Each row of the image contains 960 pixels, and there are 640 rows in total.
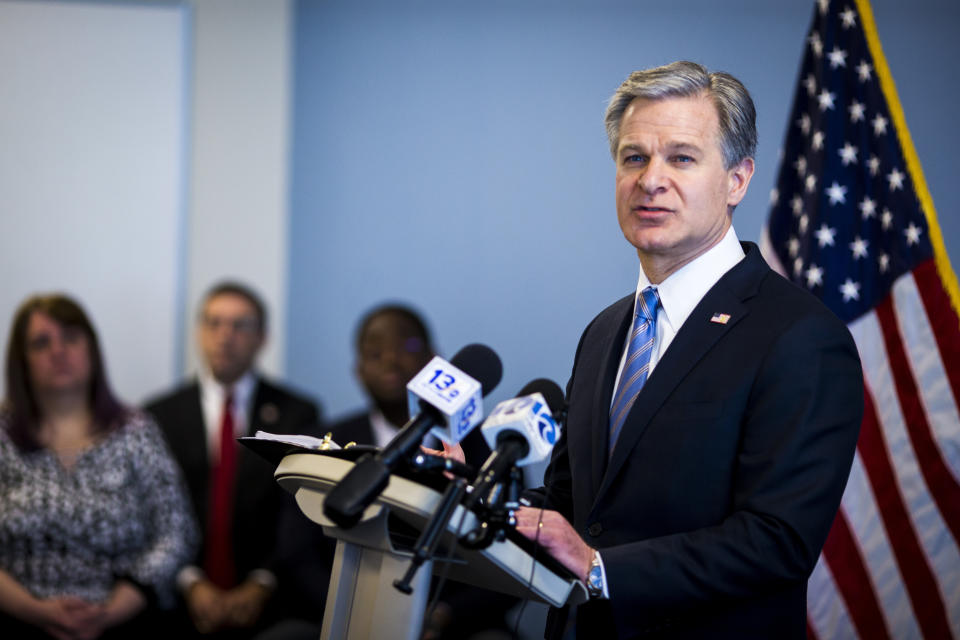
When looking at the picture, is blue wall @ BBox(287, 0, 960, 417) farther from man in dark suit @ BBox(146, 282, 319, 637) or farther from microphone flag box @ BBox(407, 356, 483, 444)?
microphone flag box @ BBox(407, 356, 483, 444)

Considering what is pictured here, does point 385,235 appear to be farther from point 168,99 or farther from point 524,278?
point 168,99

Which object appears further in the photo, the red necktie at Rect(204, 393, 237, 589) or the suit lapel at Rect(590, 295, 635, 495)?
the red necktie at Rect(204, 393, 237, 589)

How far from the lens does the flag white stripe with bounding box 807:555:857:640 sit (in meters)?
2.81

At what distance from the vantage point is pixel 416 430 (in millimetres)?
1402

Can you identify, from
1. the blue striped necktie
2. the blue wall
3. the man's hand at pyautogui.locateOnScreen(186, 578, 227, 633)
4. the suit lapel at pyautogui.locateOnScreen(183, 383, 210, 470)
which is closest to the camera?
the blue striped necktie

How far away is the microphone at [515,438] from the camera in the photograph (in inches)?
55.0

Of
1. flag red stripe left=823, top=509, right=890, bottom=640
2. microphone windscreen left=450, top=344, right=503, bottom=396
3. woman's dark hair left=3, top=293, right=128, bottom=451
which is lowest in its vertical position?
flag red stripe left=823, top=509, right=890, bottom=640

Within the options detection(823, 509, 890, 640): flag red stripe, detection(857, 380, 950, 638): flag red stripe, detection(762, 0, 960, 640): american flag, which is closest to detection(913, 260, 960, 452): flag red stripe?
detection(762, 0, 960, 640): american flag

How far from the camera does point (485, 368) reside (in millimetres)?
1664

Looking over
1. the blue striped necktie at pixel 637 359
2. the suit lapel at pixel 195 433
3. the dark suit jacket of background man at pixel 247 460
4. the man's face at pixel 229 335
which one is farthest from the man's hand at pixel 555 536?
the man's face at pixel 229 335

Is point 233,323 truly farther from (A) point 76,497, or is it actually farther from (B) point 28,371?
(A) point 76,497

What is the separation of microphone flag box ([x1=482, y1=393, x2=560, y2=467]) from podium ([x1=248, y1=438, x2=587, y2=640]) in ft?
0.37

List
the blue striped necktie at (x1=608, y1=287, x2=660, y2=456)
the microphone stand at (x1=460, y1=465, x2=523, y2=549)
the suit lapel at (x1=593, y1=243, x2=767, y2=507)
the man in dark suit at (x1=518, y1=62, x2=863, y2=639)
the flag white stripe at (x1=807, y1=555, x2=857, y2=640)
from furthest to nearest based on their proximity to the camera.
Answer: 1. the flag white stripe at (x1=807, y1=555, x2=857, y2=640)
2. the blue striped necktie at (x1=608, y1=287, x2=660, y2=456)
3. the suit lapel at (x1=593, y1=243, x2=767, y2=507)
4. the man in dark suit at (x1=518, y1=62, x2=863, y2=639)
5. the microphone stand at (x1=460, y1=465, x2=523, y2=549)

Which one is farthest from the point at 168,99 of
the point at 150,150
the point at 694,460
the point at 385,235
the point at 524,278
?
the point at 694,460
